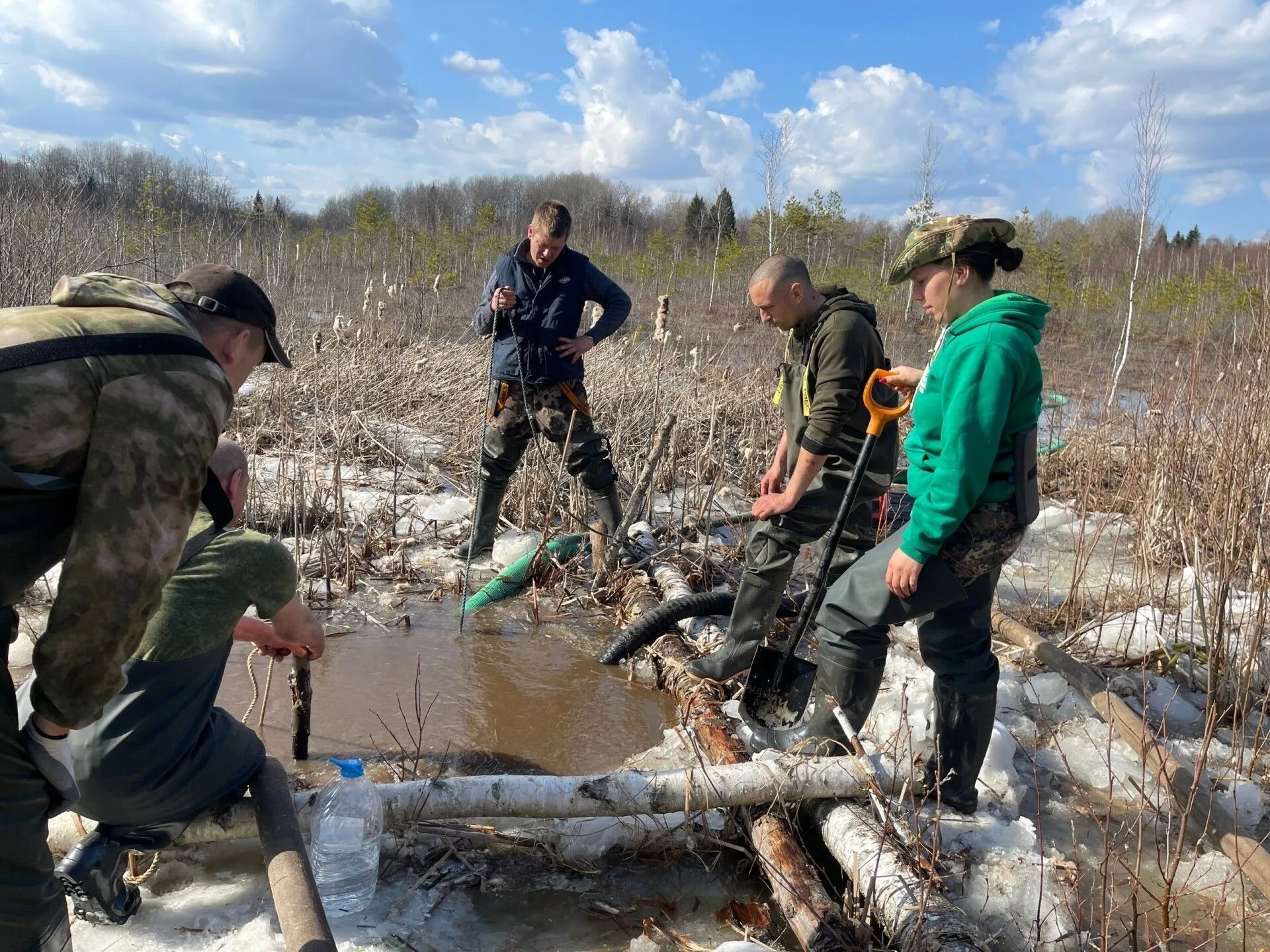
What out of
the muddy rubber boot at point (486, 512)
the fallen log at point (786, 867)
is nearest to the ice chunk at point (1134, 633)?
the fallen log at point (786, 867)

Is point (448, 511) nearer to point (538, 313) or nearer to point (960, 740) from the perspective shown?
point (538, 313)

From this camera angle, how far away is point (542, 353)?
5.22 m

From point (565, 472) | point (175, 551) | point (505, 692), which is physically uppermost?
point (175, 551)

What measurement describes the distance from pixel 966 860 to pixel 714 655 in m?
1.59

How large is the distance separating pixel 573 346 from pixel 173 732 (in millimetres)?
3389

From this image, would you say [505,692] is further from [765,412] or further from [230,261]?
[230,261]

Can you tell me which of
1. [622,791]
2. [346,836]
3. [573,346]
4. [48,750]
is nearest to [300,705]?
[346,836]

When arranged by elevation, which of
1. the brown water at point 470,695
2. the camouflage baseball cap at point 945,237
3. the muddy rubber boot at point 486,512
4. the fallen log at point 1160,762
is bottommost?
the brown water at point 470,695

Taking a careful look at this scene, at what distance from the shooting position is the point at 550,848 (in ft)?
9.20

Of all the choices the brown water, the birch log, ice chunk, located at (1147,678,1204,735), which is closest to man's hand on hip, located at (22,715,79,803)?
the brown water

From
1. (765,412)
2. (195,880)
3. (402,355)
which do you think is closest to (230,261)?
(402,355)

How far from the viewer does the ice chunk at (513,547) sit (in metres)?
5.61

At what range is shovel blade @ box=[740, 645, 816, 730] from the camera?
3443 millimetres

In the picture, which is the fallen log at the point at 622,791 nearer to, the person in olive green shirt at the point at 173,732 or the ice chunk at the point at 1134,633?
the person in olive green shirt at the point at 173,732
